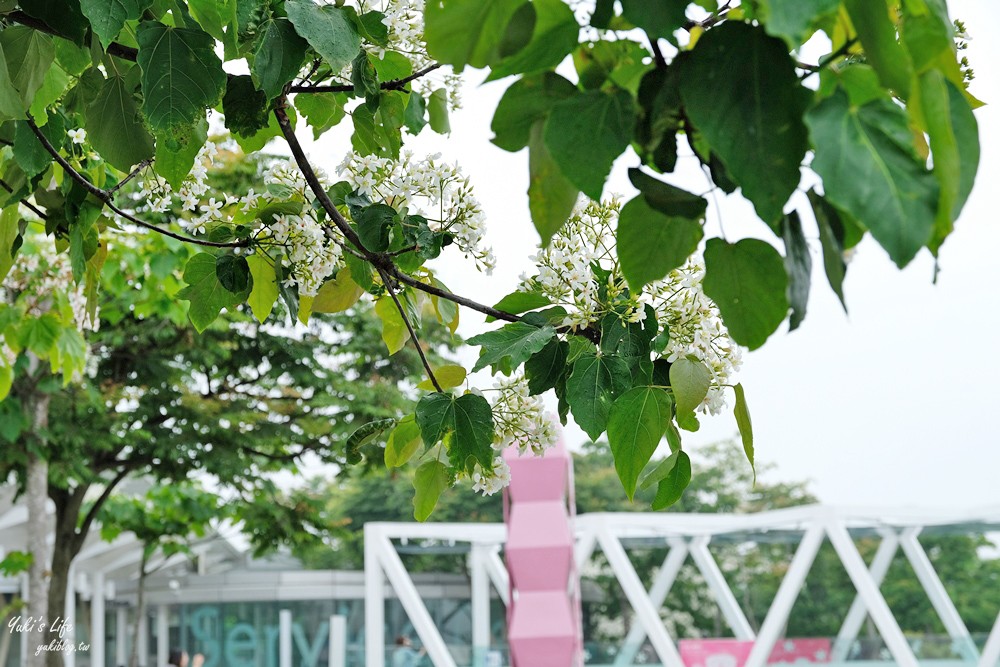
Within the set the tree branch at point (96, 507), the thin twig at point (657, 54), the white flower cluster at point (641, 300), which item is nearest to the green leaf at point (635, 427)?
the white flower cluster at point (641, 300)

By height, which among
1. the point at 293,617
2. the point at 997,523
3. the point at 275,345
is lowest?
the point at 293,617

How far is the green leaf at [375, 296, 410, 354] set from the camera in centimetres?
123

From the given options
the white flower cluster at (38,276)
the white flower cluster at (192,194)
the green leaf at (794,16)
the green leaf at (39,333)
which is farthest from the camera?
the white flower cluster at (38,276)

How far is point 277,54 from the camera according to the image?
2.85 feet

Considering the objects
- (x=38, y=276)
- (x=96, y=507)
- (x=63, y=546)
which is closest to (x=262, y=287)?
(x=38, y=276)

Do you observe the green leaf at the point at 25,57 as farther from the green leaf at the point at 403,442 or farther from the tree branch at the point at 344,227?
the green leaf at the point at 403,442

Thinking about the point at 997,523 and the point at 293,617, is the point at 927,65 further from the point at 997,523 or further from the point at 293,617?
the point at 293,617

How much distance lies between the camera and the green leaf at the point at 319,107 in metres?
1.18

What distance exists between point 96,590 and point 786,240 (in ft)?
50.4

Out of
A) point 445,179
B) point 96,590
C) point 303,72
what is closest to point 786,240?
point 445,179

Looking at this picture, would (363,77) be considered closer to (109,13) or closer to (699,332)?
(109,13)

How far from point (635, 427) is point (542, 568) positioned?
553 cm

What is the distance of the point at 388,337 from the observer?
4.07ft

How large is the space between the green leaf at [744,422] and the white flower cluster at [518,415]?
0.30 metres
